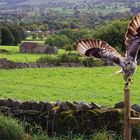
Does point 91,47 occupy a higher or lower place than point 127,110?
higher

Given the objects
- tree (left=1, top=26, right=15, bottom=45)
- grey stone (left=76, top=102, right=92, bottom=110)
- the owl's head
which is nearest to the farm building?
tree (left=1, top=26, right=15, bottom=45)

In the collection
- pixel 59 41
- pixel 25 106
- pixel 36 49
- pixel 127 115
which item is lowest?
pixel 36 49

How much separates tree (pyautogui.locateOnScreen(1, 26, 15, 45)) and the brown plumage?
72009mm

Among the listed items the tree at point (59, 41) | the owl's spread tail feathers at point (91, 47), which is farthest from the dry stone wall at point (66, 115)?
the tree at point (59, 41)

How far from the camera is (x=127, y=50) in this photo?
10.0 meters

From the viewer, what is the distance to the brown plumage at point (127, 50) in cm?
995

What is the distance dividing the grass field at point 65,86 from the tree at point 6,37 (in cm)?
5191

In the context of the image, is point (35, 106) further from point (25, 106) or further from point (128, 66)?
point (128, 66)

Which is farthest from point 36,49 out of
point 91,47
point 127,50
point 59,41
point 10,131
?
point 127,50

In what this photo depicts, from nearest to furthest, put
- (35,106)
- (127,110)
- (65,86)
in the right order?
(127,110) → (35,106) → (65,86)

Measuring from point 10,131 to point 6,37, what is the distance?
67843mm

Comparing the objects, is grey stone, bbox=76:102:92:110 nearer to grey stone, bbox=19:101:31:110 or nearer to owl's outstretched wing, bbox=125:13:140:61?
grey stone, bbox=19:101:31:110

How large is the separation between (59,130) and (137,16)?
746cm

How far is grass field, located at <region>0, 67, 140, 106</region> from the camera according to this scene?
20156mm
